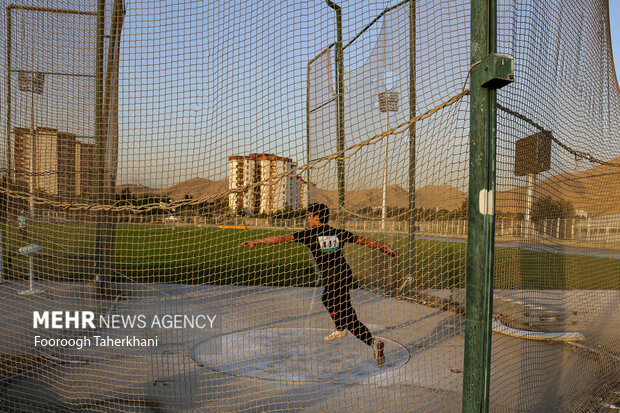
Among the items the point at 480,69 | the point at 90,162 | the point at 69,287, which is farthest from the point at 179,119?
the point at 69,287

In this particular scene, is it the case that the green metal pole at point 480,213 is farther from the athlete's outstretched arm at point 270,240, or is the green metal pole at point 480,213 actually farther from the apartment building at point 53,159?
the apartment building at point 53,159

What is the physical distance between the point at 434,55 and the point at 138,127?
2.34 metres

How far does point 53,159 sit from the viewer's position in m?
4.05

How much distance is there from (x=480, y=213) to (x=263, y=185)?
143 cm

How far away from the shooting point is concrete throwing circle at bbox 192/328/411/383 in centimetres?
416

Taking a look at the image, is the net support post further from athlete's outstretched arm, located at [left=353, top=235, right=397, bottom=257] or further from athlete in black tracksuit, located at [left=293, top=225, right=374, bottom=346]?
athlete in black tracksuit, located at [left=293, top=225, right=374, bottom=346]

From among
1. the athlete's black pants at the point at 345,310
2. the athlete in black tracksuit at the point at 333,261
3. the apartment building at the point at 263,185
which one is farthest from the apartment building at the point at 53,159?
the athlete's black pants at the point at 345,310

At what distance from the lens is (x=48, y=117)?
389 cm

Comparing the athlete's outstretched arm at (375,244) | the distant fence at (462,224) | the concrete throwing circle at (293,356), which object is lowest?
the concrete throwing circle at (293,356)

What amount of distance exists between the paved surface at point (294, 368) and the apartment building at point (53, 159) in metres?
1.07

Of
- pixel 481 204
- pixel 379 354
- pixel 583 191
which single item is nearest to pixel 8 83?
pixel 481 204

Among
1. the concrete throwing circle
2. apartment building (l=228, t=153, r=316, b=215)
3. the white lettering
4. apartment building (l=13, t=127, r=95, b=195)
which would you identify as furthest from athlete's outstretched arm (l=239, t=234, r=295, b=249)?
the white lettering

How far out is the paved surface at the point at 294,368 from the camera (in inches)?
134

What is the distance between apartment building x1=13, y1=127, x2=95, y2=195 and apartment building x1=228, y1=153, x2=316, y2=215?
5.02 ft
